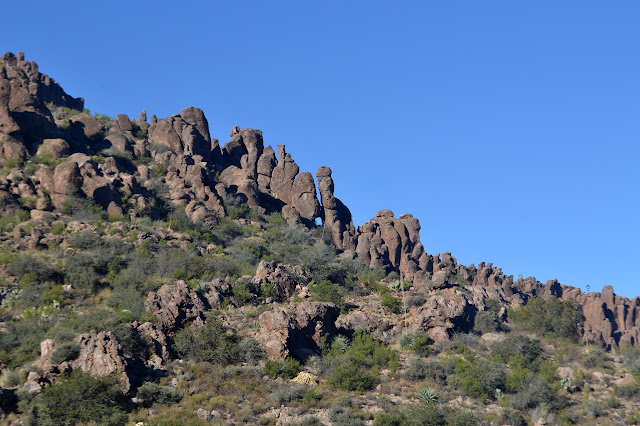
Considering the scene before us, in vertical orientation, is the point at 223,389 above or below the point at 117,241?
below

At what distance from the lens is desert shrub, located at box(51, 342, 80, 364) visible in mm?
30703

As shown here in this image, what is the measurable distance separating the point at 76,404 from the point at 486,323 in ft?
107

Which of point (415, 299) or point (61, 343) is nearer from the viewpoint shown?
point (61, 343)

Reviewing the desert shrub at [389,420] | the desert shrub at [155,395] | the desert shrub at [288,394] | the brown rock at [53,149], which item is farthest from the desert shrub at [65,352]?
the brown rock at [53,149]

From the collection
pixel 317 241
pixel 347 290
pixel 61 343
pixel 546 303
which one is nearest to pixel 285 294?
pixel 347 290

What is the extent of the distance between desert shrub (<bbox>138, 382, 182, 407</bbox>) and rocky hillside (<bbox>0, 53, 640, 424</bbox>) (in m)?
0.08

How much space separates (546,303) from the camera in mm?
59719

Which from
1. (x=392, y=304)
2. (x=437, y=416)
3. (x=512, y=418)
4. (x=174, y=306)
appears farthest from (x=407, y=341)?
(x=174, y=306)

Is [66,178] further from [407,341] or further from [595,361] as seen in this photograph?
[595,361]

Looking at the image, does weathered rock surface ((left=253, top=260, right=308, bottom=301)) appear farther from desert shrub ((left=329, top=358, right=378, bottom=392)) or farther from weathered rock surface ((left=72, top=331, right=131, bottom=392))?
weathered rock surface ((left=72, top=331, right=131, bottom=392))

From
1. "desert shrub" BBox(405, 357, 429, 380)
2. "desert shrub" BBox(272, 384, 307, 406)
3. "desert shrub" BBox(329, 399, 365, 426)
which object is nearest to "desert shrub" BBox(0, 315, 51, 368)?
"desert shrub" BBox(272, 384, 307, 406)

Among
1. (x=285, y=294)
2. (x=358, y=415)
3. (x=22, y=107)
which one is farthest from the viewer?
(x=22, y=107)

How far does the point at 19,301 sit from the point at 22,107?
25.6 metres

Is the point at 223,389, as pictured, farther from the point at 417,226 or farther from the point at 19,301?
the point at 417,226
